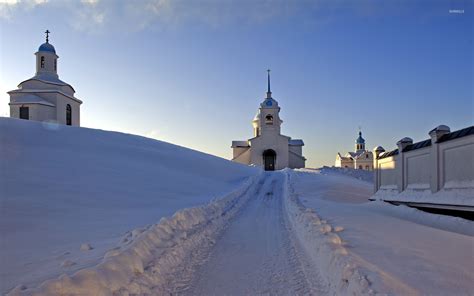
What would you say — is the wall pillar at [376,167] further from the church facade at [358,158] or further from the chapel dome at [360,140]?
the chapel dome at [360,140]

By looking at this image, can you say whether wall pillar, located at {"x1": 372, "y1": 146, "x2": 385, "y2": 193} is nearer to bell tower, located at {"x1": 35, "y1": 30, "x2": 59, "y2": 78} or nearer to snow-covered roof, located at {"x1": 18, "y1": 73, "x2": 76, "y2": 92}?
snow-covered roof, located at {"x1": 18, "y1": 73, "x2": 76, "y2": 92}

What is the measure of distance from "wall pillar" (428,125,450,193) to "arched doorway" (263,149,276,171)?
132 feet

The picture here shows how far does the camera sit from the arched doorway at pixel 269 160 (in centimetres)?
5175

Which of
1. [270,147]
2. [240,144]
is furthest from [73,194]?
[240,144]

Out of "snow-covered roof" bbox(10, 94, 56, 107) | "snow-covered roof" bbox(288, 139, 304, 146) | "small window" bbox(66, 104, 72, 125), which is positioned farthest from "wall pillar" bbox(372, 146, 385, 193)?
"snow-covered roof" bbox(288, 139, 304, 146)

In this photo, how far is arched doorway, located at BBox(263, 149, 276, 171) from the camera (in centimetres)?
5175

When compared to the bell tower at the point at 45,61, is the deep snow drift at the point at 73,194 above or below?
below

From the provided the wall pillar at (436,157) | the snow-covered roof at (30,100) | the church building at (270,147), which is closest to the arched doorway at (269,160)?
the church building at (270,147)

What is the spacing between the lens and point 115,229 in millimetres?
7922

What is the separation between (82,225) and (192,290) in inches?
184

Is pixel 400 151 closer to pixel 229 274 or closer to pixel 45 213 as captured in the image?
pixel 229 274

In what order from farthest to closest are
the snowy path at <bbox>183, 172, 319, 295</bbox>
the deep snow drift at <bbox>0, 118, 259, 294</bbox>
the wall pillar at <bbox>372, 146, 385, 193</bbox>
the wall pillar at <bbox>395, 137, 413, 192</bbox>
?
1. the wall pillar at <bbox>372, 146, 385, 193</bbox>
2. the wall pillar at <bbox>395, 137, 413, 192</bbox>
3. the deep snow drift at <bbox>0, 118, 259, 294</bbox>
4. the snowy path at <bbox>183, 172, 319, 295</bbox>

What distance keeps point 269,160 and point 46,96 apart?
105ft

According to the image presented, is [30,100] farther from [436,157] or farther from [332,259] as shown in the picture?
[332,259]
